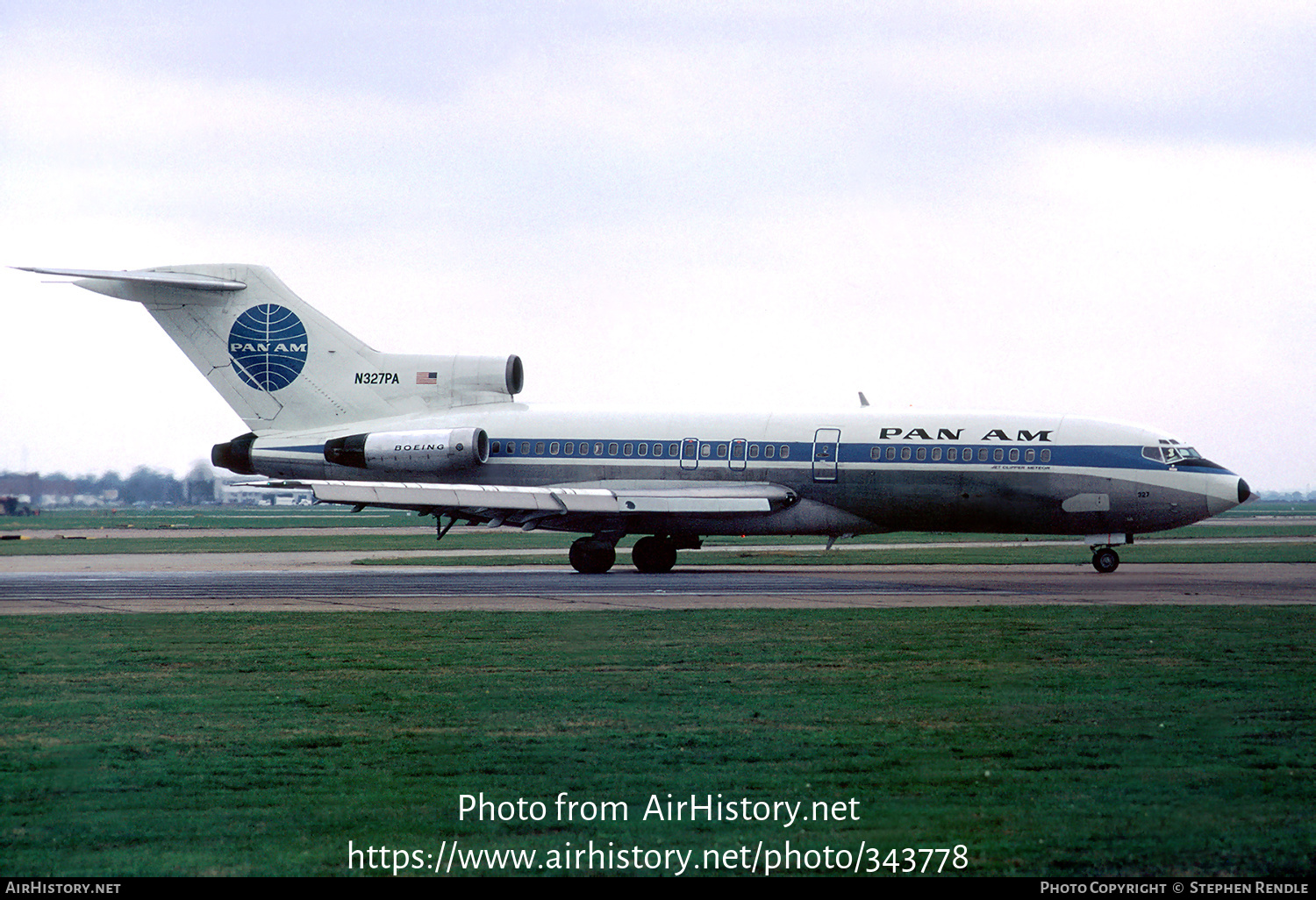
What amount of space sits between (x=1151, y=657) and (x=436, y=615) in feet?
35.3

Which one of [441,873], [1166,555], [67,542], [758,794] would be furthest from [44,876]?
[67,542]

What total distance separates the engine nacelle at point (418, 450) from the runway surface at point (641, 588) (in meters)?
2.88

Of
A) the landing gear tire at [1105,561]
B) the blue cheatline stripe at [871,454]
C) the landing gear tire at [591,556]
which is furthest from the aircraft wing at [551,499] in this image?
the landing gear tire at [1105,561]

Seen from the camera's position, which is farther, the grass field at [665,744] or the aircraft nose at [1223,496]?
the aircraft nose at [1223,496]

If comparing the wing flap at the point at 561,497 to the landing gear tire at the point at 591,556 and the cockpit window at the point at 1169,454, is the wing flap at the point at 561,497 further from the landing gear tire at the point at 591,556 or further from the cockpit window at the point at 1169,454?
the cockpit window at the point at 1169,454

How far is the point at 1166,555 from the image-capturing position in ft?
140

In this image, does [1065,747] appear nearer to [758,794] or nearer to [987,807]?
[987,807]

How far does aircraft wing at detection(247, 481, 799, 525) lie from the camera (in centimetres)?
3431

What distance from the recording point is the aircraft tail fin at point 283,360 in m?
40.1

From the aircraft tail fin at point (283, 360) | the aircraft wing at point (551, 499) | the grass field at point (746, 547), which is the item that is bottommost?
the grass field at point (746, 547)

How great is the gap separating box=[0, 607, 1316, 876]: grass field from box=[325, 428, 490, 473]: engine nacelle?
62.4 feet

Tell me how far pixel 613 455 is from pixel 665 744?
26791 millimetres

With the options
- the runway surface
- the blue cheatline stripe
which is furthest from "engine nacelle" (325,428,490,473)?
the runway surface

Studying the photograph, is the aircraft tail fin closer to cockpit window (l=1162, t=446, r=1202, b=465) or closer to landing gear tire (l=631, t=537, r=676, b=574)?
landing gear tire (l=631, t=537, r=676, b=574)
